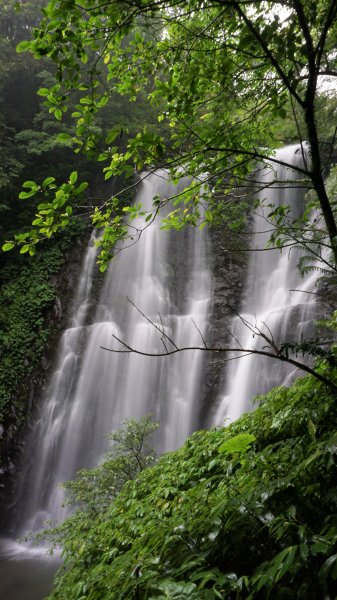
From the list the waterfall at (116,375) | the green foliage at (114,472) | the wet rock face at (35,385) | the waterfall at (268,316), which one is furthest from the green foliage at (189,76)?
the wet rock face at (35,385)

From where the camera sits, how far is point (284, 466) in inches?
Answer: 82.8

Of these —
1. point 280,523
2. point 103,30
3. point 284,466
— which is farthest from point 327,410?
point 103,30

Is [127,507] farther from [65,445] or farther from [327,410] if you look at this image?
[65,445]

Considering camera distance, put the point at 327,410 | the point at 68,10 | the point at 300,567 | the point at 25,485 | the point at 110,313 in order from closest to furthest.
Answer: the point at 300,567, the point at 68,10, the point at 327,410, the point at 25,485, the point at 110,313

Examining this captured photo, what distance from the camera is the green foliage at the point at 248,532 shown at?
1.44 metres

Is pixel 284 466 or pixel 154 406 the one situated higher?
pixel 154 406

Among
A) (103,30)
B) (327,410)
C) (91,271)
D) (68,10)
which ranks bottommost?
(327,410)

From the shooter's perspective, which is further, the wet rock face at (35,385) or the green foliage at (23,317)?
the green foliage at (23,317)

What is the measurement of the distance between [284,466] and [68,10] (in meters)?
2.45

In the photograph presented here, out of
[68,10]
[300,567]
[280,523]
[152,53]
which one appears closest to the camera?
[300,567]

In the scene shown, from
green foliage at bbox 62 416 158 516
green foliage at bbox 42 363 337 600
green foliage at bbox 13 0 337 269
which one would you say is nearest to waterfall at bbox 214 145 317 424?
green foliage at bbox 62 416 158 516

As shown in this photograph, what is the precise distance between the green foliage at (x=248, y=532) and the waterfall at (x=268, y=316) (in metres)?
4.41

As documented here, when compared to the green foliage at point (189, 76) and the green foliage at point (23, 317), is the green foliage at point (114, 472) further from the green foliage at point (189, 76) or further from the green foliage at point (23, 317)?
the green foliage at point (23, 317)

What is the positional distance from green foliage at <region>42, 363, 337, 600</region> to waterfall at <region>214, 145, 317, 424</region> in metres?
4.41
